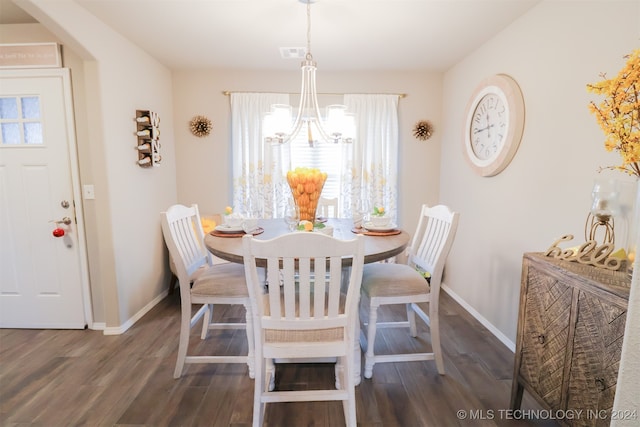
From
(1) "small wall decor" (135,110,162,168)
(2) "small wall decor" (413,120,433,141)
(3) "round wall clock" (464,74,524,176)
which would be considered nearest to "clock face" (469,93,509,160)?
(3) "round wall clock" (464,74,524,176)

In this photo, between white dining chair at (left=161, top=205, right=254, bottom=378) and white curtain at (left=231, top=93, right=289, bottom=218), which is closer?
white dining chair at (left=161, top=205, right=254, bottom=378)

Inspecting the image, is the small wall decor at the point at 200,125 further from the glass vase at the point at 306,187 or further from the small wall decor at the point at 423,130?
the small wall decor at the point at 423,130

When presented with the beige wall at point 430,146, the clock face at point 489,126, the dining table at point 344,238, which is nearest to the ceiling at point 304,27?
the beige wall at point 430,146

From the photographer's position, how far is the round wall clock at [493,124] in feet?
7.23

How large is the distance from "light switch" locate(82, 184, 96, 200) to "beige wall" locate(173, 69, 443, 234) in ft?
3.94

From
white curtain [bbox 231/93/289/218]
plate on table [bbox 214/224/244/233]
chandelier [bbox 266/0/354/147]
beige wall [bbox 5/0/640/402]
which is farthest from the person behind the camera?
white curtain [bbox 231/93/289/218]

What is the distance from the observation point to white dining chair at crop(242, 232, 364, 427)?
128 cm

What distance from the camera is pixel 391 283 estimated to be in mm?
1957

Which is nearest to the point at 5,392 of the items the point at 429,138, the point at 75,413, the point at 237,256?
the point at 75,413

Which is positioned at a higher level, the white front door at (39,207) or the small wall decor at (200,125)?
the small wall decor at (200,125)

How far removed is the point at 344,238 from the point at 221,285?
0.81 meters

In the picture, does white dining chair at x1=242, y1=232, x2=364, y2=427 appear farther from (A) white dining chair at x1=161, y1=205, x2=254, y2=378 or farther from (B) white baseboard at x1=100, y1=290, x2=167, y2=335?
(B) white baseboard at x1=100, y1=290, x2=167, y2=335

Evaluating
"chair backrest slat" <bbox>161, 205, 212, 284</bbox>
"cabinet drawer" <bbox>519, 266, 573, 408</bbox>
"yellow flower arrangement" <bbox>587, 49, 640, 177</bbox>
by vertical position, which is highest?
"yellow flower arrangement" <bbox>587, 49, 640, 177</bbox>

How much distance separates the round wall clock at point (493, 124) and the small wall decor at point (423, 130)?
68 cm
